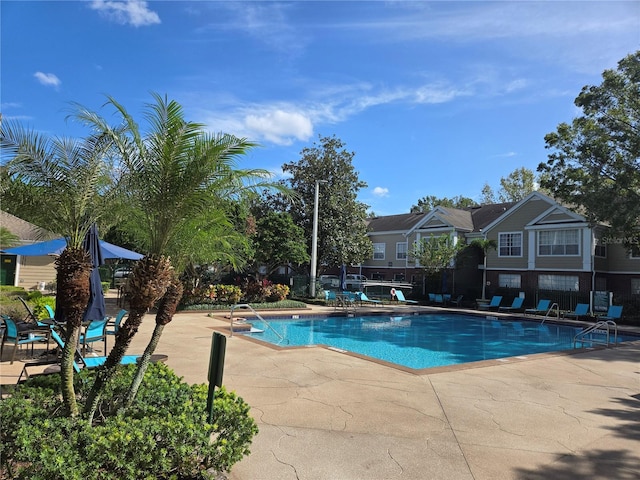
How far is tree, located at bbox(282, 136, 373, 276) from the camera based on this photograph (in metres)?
31.0

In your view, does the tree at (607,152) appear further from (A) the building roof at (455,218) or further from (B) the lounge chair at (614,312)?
(A) the building roof at (455,218)

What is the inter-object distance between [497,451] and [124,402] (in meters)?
4.15

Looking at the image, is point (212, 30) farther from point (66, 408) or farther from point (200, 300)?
point (200, 300)

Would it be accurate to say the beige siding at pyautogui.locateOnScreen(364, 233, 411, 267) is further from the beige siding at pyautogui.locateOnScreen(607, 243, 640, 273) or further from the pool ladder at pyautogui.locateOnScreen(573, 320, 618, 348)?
the pool ladder at pyautogui.locateOnScreen(573, 320, 618, 348)

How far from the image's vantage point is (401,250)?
40.8 meters

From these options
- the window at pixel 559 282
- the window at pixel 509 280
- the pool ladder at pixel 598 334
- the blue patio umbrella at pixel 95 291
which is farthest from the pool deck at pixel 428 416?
the window at pixel 509 280

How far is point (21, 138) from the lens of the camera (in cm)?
481

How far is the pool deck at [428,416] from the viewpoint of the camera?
4.53 metres

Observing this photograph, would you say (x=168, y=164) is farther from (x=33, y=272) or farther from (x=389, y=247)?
(x=389, y=247)

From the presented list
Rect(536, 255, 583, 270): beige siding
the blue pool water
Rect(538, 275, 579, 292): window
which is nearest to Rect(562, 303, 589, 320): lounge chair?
the blue pool water

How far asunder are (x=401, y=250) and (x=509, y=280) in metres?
11.5

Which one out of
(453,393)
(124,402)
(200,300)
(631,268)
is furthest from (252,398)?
(631,268)

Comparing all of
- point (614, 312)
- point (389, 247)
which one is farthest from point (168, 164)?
point (389, 247)

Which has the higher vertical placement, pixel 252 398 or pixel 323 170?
pixel 323 170
